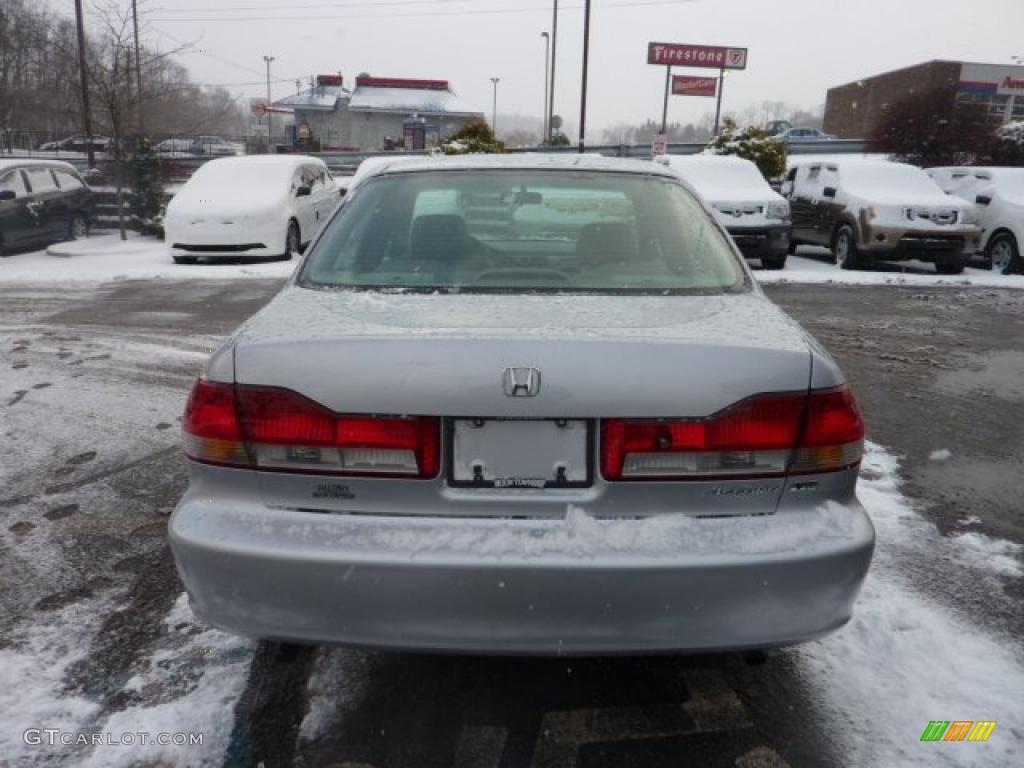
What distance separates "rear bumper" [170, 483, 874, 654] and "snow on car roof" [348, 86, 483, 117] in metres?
50.9

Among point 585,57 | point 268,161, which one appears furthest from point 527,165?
point 585,57

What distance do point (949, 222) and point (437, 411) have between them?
1245 centimetres

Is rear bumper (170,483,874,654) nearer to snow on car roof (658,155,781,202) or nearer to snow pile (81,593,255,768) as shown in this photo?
snow pile (81,593,255,768)

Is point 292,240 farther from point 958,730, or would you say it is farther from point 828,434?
point 958,730

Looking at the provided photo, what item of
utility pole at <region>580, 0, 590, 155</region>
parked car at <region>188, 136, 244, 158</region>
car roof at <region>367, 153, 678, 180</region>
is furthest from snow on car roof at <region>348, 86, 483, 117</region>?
car roof at <region>367, 153, 678, 180</region>

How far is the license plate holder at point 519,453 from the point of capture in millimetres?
1971

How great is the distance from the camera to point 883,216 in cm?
1224

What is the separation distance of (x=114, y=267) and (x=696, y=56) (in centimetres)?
3911

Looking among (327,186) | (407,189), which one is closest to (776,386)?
(407,189)

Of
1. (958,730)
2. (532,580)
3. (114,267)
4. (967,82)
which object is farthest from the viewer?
(967,82)

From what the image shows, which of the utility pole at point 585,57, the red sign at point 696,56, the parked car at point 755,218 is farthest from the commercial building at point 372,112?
the parked car at point 755,218

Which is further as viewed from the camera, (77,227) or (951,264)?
(77,227)

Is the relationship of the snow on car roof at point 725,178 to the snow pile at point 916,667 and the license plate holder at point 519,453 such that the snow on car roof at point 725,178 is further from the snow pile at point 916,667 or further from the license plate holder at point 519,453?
the license plate holder at point 519,453

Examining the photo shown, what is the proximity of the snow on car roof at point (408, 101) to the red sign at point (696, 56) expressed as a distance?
37.9ft
